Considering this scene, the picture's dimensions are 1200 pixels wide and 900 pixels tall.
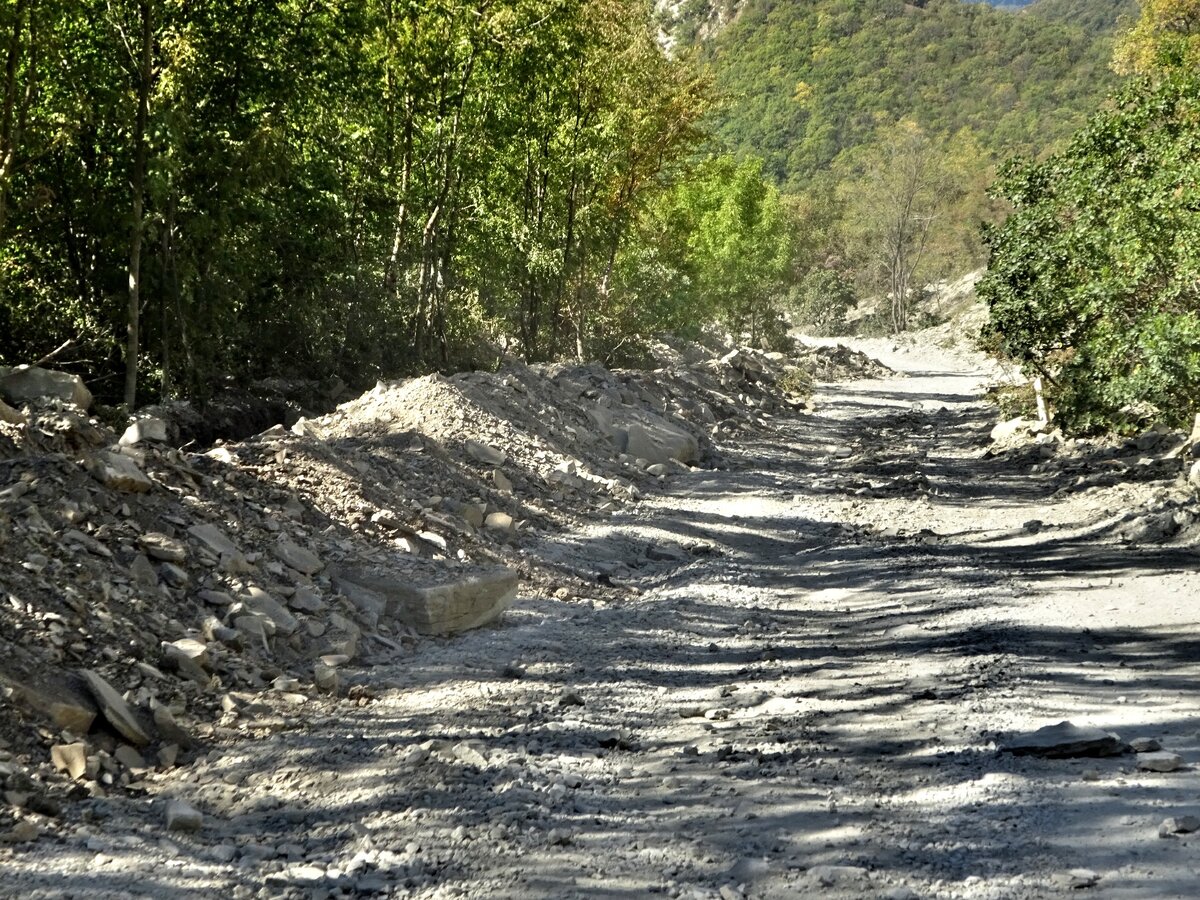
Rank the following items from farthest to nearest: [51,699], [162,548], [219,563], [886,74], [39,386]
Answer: [886,74], [39,386], [219,563], [162,548], [51,699]

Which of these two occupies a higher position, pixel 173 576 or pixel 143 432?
pixel 143 432

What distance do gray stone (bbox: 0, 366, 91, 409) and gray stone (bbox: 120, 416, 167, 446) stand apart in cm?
191

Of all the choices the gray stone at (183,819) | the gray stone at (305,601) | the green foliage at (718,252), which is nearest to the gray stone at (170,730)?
the gray stone at (183,819)

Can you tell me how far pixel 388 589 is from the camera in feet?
27.8

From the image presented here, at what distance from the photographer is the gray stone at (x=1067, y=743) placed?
5363mm

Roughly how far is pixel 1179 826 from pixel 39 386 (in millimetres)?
9566

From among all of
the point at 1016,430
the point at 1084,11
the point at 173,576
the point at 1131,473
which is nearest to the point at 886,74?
the point at 1084,11

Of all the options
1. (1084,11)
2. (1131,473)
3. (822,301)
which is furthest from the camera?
(1084,11)

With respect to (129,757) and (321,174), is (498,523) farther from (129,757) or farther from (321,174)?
(321,174)

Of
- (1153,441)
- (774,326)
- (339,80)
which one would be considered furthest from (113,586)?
(774,326)

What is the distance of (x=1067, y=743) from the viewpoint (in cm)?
540

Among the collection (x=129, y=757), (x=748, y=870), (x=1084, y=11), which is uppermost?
(x=1084, y=11)

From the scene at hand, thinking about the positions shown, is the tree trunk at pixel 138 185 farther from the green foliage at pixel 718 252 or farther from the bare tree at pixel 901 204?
the bare tree at pixel 901 204

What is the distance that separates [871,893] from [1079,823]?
1008 millimetres
